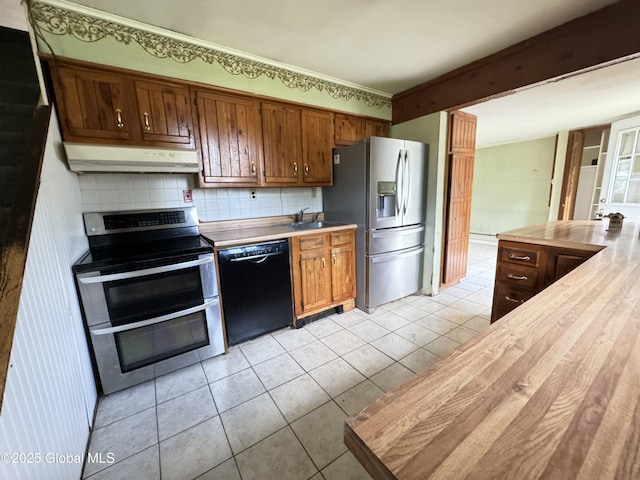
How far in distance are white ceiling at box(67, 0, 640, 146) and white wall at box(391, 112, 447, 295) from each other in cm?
46

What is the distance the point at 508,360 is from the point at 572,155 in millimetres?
5857

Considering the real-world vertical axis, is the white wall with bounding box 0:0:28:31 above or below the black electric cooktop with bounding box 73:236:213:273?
above

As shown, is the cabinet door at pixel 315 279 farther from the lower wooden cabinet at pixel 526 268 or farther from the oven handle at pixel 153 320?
the lower wooden cabinet at pixel 526 268

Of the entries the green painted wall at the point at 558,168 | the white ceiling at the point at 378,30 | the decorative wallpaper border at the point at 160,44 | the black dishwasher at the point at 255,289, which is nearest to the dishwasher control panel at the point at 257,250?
the black dishwasher at the point at 255,289

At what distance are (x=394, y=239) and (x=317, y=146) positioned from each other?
1.29m

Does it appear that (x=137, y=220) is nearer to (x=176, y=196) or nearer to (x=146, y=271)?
(x=176, y=196)

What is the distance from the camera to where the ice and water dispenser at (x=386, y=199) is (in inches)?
103

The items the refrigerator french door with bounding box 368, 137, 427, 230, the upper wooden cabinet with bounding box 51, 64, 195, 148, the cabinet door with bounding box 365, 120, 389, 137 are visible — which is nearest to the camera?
the upper wooden cabinet with bounding box 51, 64, 195, 148

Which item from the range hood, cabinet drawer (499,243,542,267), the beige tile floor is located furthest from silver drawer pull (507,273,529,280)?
the range hood

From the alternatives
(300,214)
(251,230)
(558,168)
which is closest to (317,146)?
(300,214)

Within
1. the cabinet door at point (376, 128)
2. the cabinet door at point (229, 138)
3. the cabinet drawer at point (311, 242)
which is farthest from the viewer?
the cabinet door at point (376, 128)

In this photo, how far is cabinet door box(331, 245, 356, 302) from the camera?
266cm

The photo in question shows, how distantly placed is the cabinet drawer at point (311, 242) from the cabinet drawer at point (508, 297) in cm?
154

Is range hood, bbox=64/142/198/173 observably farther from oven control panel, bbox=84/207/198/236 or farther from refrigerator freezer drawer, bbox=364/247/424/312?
refrigerator freezer drawer, bbox=364/247/424/312
